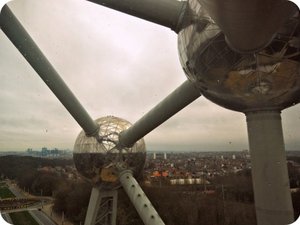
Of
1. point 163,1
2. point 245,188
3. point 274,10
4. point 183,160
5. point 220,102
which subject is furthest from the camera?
point 183,160

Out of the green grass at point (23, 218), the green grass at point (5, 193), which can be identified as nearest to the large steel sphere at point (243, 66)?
the green grass at point (23, 218)

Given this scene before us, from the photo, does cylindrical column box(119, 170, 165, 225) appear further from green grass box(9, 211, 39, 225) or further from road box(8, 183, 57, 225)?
road box(8, 183, 57, 225)

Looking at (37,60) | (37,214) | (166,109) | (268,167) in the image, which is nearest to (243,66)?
(268,167)

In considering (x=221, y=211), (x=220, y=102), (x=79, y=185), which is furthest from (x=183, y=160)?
(x=220, y=102)

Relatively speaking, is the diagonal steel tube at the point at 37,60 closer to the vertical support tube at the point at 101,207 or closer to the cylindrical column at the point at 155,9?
the cylindrical column at the point at 155,9

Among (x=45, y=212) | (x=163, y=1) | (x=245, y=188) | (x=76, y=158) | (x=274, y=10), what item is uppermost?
(x=163, y=1)

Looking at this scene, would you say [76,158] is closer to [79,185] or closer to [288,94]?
[288,94]

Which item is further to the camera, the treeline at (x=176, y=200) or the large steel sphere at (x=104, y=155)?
the treeline at (x=176, y=200)
